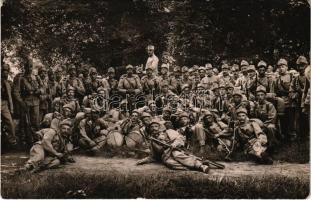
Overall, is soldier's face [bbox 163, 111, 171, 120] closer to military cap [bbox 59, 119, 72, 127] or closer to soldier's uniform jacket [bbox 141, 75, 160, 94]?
soldier's uniform jacket [bbox 141, 75, 160, 94]

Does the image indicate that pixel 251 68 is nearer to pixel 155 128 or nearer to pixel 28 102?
pixel 155 128

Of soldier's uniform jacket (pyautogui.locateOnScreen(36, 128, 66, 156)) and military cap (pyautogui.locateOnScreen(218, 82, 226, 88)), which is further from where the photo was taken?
military cap (pyautogui.locateOnScreen(218, 82, 226, 88))

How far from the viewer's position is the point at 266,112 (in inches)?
456

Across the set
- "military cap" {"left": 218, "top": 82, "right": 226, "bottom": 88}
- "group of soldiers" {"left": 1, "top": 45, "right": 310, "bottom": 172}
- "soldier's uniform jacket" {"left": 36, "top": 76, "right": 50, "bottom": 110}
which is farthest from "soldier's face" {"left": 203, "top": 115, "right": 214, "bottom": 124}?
"soldier's uniform jacket" {"left": 36, "top": 76, "right": 50, "bottom": 110}

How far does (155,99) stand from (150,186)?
5.86 feet

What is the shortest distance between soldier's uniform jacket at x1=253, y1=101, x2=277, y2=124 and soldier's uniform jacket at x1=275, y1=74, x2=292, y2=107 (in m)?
0.37

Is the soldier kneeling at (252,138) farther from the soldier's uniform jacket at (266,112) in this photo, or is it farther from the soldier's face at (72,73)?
the soldier's face at (72,73)

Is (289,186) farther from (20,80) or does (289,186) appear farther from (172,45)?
(20,80)

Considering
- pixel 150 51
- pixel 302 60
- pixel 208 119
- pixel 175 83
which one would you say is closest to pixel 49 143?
pixel 150 51

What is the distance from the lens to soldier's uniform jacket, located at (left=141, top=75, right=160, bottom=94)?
39.7ft

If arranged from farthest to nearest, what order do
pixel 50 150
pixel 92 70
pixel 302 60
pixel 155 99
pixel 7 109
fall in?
pixel 92 70 → pixel 155 99 → pixel 302 60 → pixel 7 109 → pixel 50 150

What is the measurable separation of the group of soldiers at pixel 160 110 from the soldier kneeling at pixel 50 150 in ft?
0.06

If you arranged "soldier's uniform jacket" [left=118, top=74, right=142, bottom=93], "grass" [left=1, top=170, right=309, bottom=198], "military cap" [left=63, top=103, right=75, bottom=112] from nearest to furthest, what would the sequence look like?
1. "grass" [left=1, top=170, right=309, bottom=198]
2. "military cap" [left=63, top=103, right=75, bottom=112]
3. "soldier's uniform jacket" [left=118, top=74, right=142, bottom=93]

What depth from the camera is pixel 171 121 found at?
1166cm
